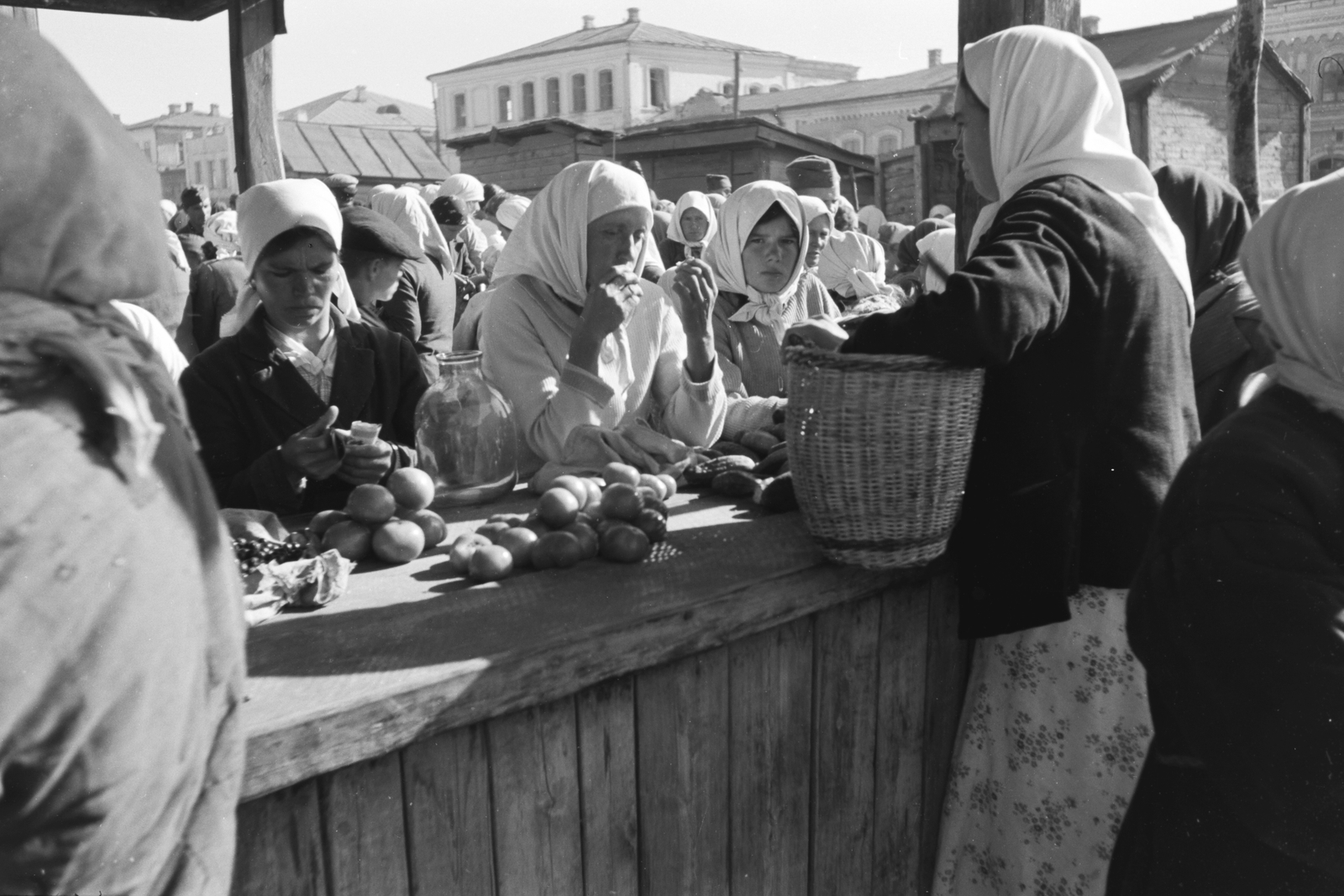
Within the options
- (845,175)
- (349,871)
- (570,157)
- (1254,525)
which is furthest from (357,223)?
(845,175)

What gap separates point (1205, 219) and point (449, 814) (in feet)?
9.60

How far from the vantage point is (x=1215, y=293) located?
329 cm

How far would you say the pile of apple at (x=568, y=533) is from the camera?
6.61 ft

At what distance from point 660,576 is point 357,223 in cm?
293

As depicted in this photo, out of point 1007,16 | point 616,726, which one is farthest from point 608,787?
point 1007,16

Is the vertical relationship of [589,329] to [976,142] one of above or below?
below

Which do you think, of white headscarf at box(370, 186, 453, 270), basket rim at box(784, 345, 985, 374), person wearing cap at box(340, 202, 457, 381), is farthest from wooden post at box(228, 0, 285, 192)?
basket rim at box(784, 345, 985, 374)

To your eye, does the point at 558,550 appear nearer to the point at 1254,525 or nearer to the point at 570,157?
the point at 1254,525

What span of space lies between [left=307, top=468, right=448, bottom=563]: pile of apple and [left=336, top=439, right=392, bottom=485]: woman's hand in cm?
23

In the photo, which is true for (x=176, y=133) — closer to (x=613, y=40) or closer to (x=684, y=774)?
(x=613, y=40)

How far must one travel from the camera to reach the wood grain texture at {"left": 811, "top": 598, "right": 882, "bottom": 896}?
88.2 inches

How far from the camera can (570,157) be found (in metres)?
20.3

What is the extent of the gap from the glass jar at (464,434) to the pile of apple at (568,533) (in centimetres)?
28

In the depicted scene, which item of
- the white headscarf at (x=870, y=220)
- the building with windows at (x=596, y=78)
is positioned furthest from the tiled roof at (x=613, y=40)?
the white headscarf at (x=870, y=220)
